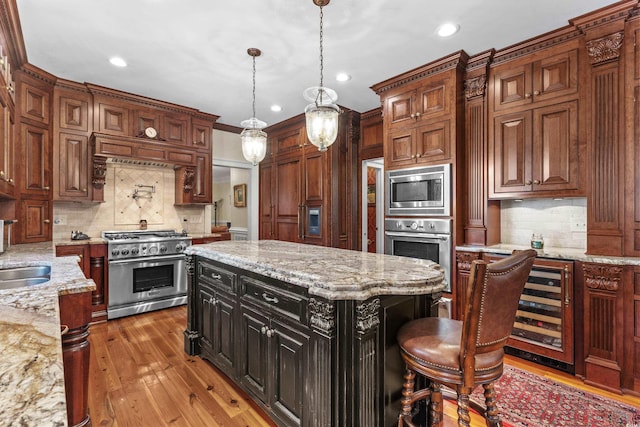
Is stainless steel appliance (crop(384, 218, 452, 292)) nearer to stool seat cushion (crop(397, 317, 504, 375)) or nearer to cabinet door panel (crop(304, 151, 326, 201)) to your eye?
cabinet door panel (crop(304, 151, 326, 201))

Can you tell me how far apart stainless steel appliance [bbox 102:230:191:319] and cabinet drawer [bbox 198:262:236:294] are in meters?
1.73

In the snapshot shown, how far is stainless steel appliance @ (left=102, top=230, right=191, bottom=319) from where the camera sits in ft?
12.1

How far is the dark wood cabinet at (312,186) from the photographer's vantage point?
4.53 metres

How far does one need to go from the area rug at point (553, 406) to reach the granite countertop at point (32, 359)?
231cm

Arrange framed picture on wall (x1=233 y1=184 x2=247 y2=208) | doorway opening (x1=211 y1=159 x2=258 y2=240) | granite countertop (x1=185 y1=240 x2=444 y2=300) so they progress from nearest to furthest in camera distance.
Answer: granite countertop (x1=185 y1=240 x2=444 y2=300) → doorway opening (x1=211 y1=159 x2=258 y2=240) → framed picture on wall (x1=233 y1=184 x2=247 y2=208)

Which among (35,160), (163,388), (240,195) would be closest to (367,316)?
(163,388)

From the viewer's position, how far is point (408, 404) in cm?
142

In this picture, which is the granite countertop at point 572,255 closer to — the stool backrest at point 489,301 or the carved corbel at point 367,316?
the stool backrest at point 489,301

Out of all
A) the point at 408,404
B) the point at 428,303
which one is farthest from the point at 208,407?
the point at 428,303

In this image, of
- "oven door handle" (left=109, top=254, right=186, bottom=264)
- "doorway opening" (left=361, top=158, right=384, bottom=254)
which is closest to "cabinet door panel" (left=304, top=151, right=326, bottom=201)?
"doorway opening" (left=361, top=158, right=384, bottom=254)

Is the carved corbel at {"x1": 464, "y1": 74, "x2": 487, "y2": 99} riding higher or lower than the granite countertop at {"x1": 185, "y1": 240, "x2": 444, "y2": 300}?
higher

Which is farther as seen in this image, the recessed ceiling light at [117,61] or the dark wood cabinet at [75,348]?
the recessed ceiling light at [117,61]

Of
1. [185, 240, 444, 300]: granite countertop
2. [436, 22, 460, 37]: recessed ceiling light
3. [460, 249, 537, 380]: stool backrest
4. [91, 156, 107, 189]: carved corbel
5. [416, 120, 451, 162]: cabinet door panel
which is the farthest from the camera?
[91, 156, 107, 189]: carved corbel

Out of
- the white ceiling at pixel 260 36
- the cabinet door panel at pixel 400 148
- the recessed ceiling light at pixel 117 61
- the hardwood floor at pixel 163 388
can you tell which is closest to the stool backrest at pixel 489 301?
the hardwood floor at pixel 163 388
